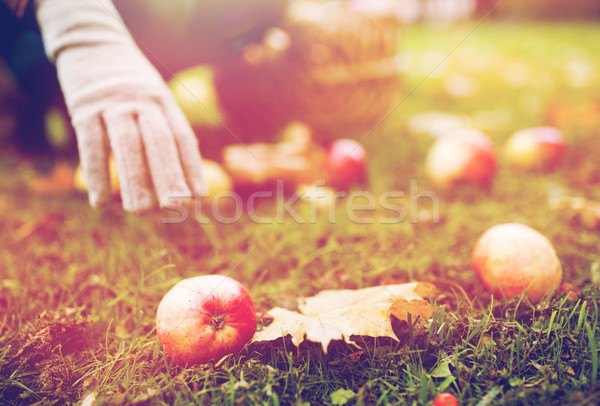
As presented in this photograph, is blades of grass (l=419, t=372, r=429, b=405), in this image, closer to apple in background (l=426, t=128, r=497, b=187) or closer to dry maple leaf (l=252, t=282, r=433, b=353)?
dry maple leaf (l=252, t=282, r=433, b=353)

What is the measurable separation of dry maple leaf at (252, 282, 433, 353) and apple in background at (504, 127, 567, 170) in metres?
1.35

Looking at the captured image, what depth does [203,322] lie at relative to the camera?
1.05 meters

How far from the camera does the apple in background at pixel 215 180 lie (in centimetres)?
201

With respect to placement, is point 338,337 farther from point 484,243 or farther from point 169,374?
point 484,243

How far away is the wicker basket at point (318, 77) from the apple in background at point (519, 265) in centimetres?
164

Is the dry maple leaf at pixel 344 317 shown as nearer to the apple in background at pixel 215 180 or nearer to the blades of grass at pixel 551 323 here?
the blades of grass at pixel 551 323

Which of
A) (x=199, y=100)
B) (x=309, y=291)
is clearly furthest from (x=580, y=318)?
(x=199, y=100)

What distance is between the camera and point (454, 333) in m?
1.14

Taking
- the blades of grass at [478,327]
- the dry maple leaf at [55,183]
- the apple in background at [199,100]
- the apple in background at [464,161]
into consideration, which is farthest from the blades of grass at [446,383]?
the apple in background at [199,100]

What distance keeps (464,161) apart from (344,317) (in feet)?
4.07

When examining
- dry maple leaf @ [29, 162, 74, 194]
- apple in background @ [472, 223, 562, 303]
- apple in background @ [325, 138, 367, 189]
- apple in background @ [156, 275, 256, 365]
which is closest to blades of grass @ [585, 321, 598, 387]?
apple in background @ [472, 223, 562, 303]

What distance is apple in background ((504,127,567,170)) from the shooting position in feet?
7.22

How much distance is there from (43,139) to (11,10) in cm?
93

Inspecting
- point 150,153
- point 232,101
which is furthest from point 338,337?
point 232,101
